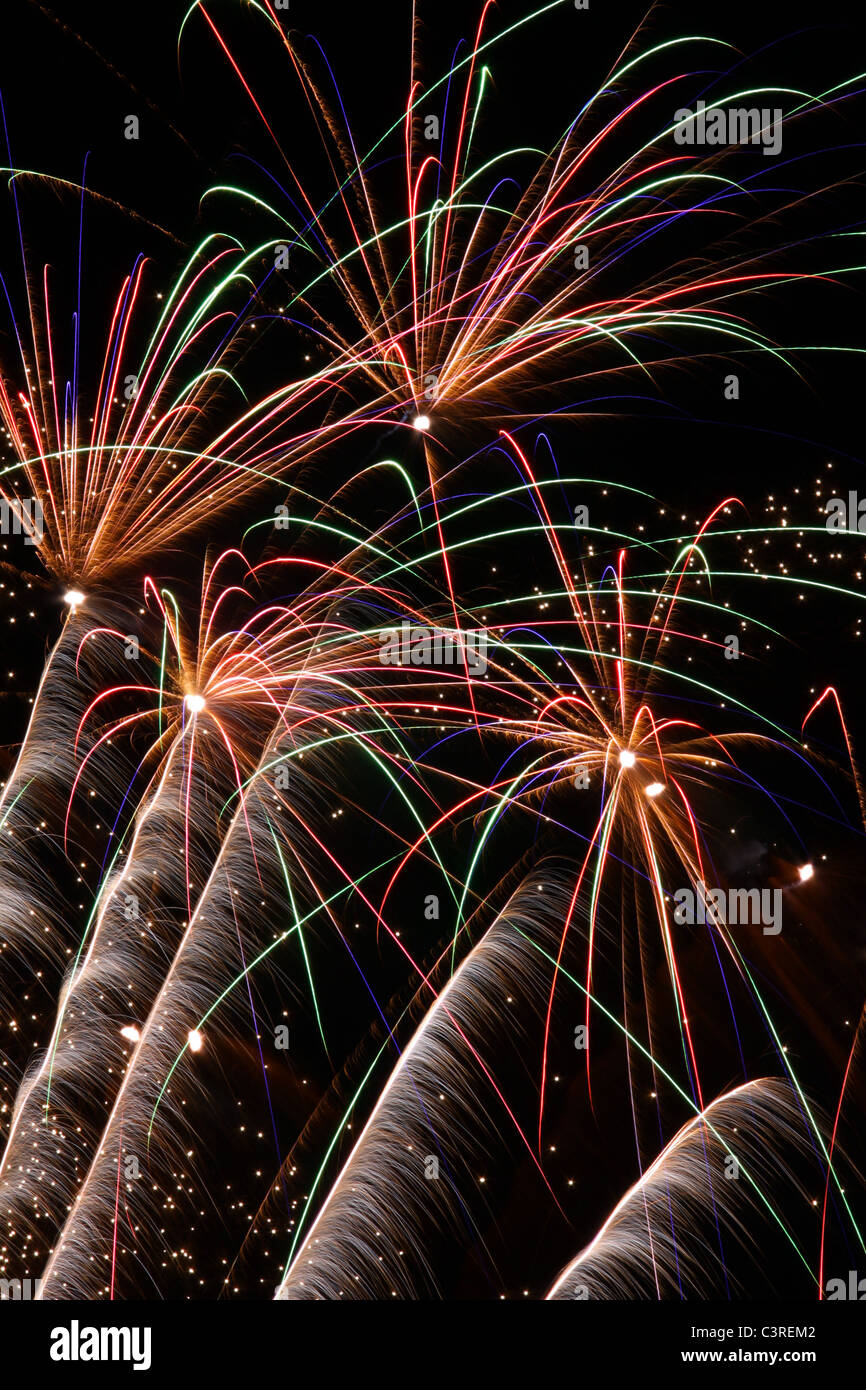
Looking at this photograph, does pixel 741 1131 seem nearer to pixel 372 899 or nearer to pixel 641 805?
pixel 641 805

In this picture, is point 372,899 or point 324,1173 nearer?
point 324,1173

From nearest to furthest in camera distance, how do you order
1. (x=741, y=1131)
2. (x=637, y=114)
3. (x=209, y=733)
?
(x=741, y=1131)
(x=209, y=733)
(x=637, y=114)

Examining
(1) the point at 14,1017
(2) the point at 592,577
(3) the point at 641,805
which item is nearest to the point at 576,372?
(2) the point at 592,577

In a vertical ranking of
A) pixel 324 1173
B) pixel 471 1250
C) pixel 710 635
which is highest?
pixel 710 635

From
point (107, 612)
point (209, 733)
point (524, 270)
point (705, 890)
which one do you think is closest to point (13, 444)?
point (107, 612)

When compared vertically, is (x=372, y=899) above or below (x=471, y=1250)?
above

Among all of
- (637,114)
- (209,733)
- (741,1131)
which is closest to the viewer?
(741,1131)

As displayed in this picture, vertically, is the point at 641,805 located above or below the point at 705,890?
above

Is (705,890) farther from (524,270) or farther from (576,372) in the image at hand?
(524,270)

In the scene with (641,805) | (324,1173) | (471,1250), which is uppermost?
(641,805)
